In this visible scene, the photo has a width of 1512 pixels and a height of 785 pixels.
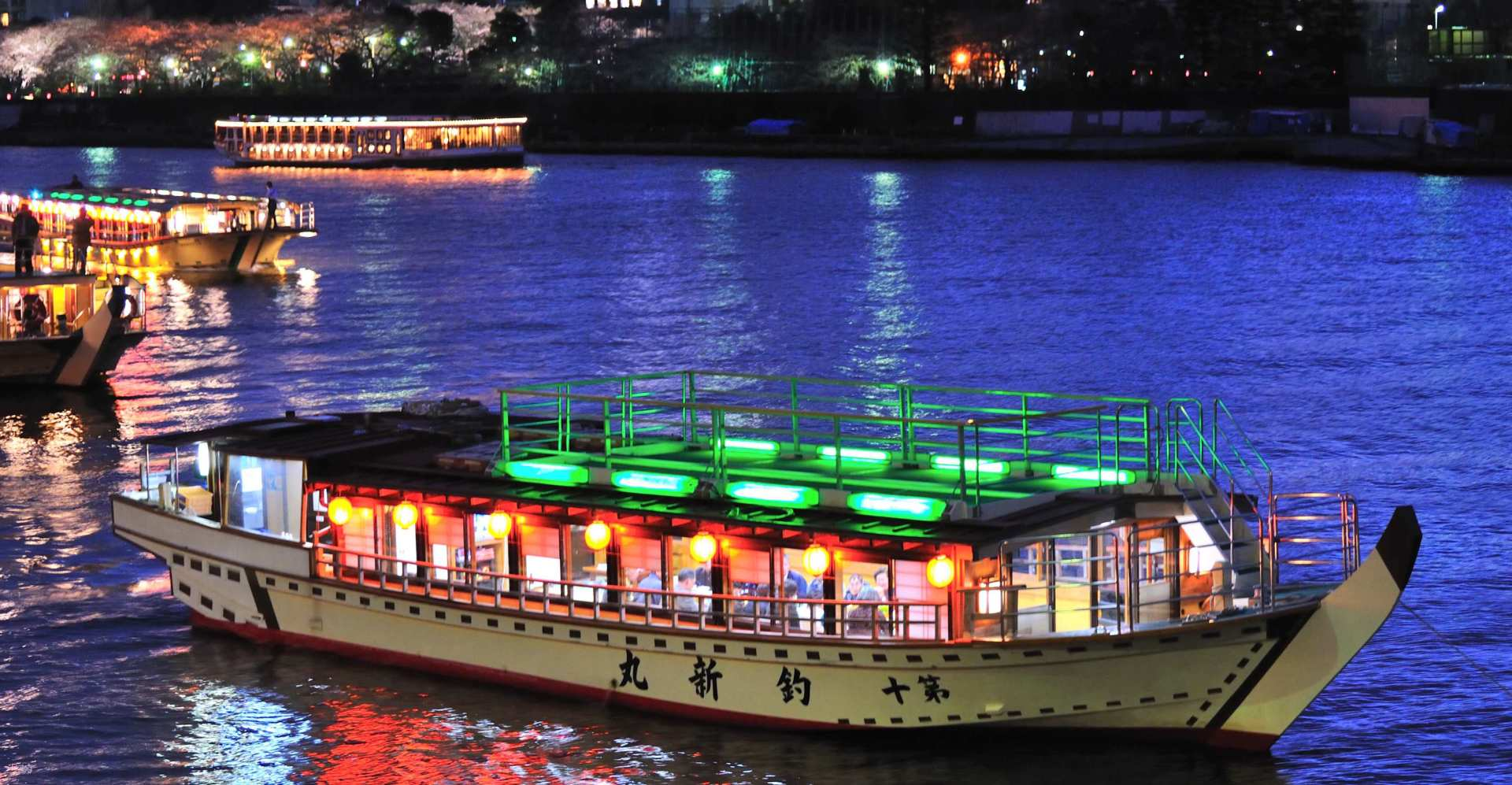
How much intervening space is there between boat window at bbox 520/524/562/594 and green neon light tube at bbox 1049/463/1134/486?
4.58 meters

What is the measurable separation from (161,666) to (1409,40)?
464ft

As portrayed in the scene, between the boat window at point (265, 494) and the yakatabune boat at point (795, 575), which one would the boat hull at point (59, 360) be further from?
the boat window at point (265, 494)

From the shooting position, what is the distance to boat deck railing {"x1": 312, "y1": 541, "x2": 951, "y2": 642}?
18.6m

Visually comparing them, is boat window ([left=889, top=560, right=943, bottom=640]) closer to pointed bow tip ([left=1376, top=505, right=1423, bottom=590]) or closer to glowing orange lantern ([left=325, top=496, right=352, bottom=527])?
pointed bow tip ([left=1376, top=505, right=1423, bottom=590])

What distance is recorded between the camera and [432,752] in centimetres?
1988

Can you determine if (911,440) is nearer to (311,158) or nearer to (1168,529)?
(1168,529)

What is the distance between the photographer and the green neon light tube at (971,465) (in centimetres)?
2023

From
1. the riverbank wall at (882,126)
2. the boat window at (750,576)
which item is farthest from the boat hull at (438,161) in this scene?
the boat window at (750,576)

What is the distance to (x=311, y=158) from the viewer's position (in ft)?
465

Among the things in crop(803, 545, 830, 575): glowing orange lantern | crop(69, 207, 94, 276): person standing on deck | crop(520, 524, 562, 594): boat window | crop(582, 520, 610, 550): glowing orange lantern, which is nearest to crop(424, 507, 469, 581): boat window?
crop(520, 524, 562, 594): boat window

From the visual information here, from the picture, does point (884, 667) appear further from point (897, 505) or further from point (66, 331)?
point (66, 331)

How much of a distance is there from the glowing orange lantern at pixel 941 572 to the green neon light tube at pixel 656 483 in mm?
2634

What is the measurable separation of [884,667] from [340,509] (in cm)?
588

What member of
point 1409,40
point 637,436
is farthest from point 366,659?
point 1409,40
